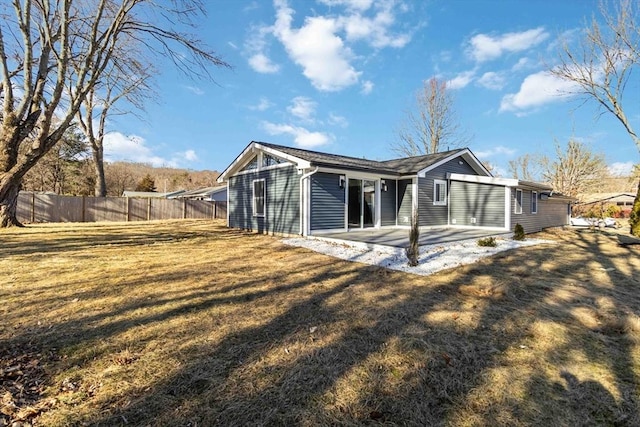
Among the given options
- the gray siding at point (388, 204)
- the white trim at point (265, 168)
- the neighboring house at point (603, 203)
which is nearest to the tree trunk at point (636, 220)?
the gray siding at point (388, 204)

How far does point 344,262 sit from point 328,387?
4.81 metres

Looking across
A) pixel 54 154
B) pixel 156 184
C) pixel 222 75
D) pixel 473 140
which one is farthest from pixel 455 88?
pixel 156 184

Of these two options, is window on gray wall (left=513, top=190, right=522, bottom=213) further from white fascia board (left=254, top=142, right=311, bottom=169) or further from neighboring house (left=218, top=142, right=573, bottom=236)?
→ white fascia board (left=254, top=142, right=311, bottom=169)

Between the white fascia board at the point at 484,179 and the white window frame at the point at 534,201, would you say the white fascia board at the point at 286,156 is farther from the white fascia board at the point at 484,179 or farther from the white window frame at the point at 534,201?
the white window frame at the point at 534,201

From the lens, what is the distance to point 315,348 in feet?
9.73

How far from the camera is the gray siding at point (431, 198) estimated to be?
1332 cm

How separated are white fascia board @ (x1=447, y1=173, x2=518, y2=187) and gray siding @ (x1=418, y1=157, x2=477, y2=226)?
1.25ft

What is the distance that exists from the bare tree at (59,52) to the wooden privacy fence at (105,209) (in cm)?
1127

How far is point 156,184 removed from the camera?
176 ft

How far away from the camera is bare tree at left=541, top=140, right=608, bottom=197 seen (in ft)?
92.2

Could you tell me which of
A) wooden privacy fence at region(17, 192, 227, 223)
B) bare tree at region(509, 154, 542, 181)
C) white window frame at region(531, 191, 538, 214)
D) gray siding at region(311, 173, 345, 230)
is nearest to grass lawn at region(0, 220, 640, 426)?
gray siding at region(311, 173, 345, 230)

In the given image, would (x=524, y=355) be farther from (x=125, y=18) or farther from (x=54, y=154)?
(x=54, y=154)

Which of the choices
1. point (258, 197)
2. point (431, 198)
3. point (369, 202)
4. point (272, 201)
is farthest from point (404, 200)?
point (258, 197)

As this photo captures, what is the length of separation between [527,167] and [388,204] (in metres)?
28.7
